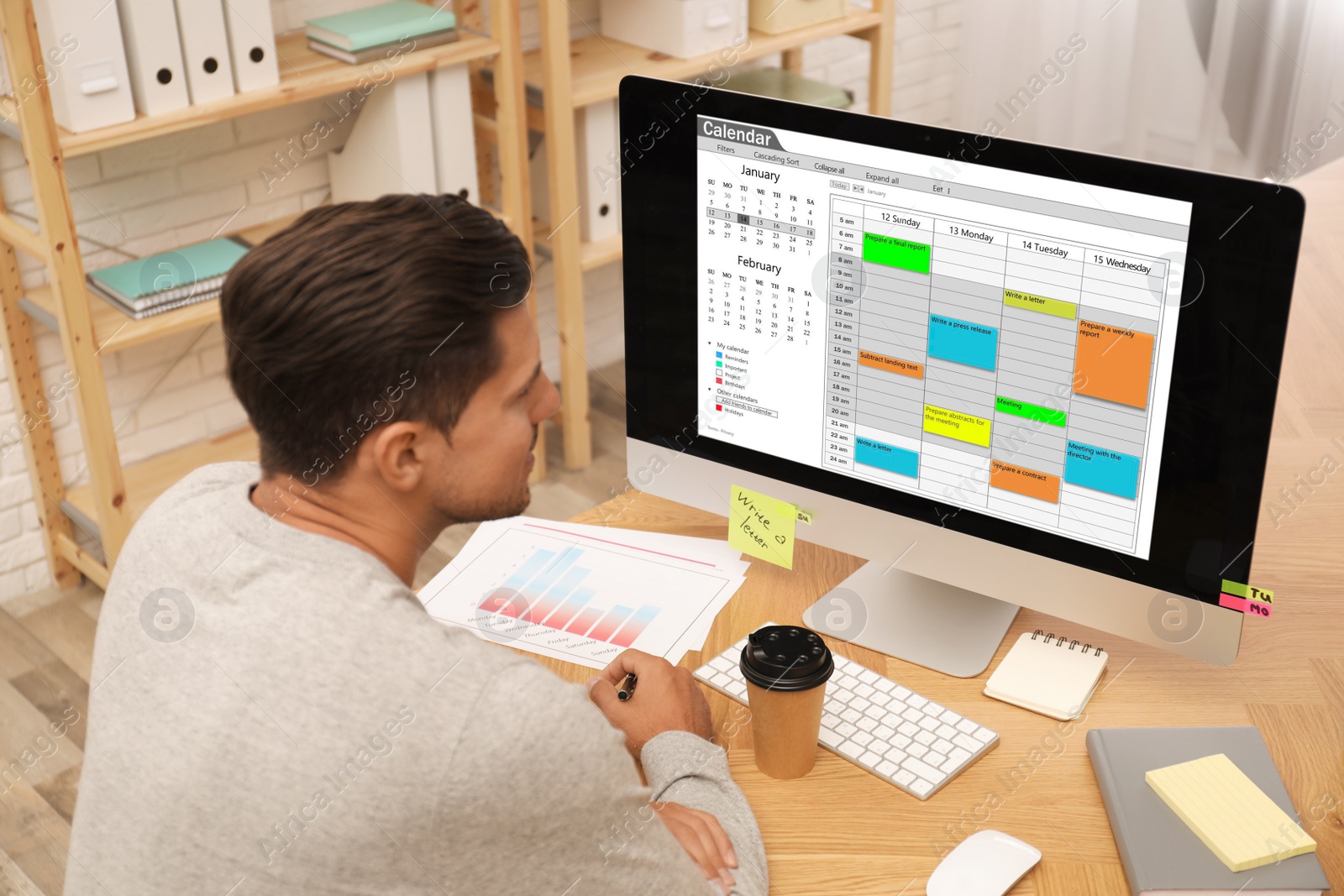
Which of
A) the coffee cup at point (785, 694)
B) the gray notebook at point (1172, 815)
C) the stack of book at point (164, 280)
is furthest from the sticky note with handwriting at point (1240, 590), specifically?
the stack of book at point (164, 280)

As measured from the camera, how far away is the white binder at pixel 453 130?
2.66 metres

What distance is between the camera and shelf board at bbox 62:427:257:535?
2613 mm

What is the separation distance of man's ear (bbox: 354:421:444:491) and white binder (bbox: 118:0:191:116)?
1.57 m

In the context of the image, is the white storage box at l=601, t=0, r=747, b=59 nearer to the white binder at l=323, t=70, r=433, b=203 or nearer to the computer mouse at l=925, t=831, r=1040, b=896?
the white binder at l=323, t=70, r=433, b=203

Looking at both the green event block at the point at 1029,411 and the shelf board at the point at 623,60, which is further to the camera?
the shelf board at the point at 623,60

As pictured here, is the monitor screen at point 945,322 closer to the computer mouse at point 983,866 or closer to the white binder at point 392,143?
the computer mouse at point 983,866

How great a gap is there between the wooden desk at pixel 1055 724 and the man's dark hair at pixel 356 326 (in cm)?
39

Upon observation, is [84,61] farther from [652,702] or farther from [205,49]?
[652,702]

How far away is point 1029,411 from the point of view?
1.10 meters

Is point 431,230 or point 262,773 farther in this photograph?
point 431,230

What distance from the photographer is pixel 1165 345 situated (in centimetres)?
102

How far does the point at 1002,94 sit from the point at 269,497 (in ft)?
11.5

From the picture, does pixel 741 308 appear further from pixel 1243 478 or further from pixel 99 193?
pixel 99 193

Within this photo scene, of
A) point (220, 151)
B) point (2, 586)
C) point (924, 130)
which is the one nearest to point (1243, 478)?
point (924, 130)
